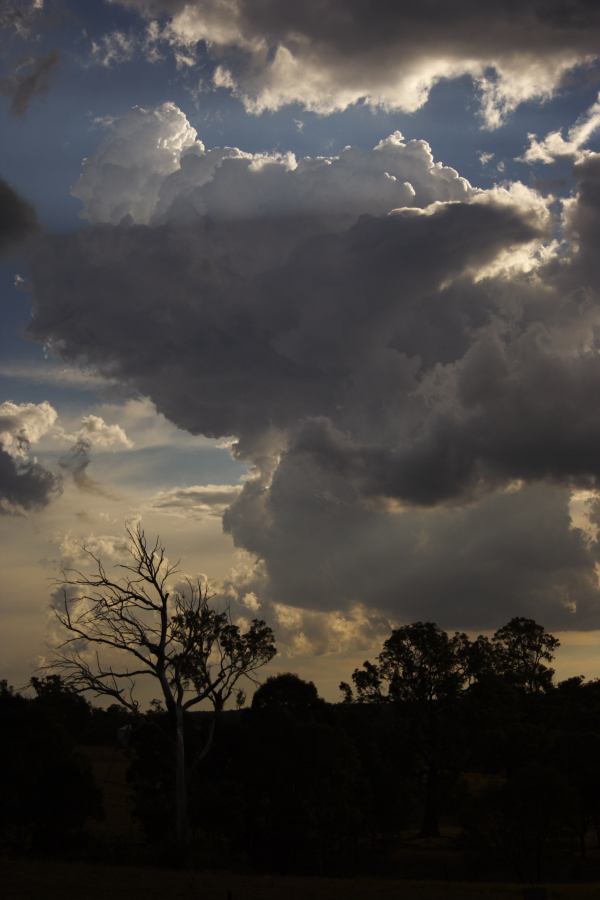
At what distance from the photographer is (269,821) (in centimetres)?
5256

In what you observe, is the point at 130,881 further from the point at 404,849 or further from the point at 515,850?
the point at 404,849

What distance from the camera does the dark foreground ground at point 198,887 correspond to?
112 ft

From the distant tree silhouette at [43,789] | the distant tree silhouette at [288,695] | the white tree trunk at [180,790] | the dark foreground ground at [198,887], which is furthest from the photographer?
the distant tree silhouette at [288,695]

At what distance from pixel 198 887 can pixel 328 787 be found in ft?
49.5

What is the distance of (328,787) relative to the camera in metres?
51.4

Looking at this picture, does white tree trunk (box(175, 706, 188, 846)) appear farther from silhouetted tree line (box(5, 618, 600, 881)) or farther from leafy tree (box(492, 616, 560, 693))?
leafy tree (box(492, 616, 560, 693))

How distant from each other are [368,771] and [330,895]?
1200 inches

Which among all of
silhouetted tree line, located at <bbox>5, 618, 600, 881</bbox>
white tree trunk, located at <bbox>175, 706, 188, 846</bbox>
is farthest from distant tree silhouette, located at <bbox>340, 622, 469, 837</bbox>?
white tree trunk, located at <bbox>175, 706, 188, 846</bbox>

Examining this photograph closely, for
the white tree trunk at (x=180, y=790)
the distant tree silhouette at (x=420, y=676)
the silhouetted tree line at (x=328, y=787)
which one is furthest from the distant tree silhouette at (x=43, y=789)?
the distant tree silhouette at (x=420, y=676)

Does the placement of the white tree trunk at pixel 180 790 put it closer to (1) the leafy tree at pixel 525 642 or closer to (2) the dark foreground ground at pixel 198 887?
(2) the dark foreground ground at pixel 198 887

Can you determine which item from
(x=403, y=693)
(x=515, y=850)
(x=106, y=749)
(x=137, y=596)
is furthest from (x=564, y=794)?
(x=106, y=749)

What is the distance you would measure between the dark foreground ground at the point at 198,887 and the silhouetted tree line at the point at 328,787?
5.98 meters

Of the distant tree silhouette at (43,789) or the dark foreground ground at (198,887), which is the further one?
the distant tree silhouette at (43,789)

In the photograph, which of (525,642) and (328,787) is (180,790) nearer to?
(328,787)
